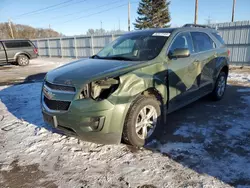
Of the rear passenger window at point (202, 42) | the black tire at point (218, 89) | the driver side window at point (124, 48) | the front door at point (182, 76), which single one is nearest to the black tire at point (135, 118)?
the front door at point (182, 76)

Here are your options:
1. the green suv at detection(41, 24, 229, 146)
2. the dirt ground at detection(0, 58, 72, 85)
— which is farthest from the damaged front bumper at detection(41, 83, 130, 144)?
the dirt ground at detection(0, 58, 72, 85)

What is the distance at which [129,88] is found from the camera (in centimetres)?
278

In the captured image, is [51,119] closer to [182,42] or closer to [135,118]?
[135,118]

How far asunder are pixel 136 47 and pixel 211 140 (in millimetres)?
2087

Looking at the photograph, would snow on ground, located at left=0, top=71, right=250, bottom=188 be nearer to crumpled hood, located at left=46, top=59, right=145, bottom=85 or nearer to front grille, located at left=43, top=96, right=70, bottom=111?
front grille, located at left=43, top=96, right=70, bottom=111

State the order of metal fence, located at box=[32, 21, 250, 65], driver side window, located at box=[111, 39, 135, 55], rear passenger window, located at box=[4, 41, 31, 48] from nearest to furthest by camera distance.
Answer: driver side window, located at box=[111, 39, 135, 55] < metal fence, located at box=[32, 21, 250, 65] < rear passenger window, located at box=[4, 41, 31, 48]

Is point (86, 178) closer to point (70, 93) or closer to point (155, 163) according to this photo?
point (155, 163)

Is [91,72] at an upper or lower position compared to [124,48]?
lower

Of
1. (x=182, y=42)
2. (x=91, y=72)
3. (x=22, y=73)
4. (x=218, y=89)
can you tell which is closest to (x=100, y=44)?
(x=22, y=73)

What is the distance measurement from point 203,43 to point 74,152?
344 centimetres

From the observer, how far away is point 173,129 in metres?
3.74

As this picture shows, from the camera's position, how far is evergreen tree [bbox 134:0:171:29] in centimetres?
3403

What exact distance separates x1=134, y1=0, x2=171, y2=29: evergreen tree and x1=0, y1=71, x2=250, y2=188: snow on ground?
107 ft

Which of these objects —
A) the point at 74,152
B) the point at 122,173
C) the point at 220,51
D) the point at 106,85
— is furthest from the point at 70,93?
the point at 220,51
